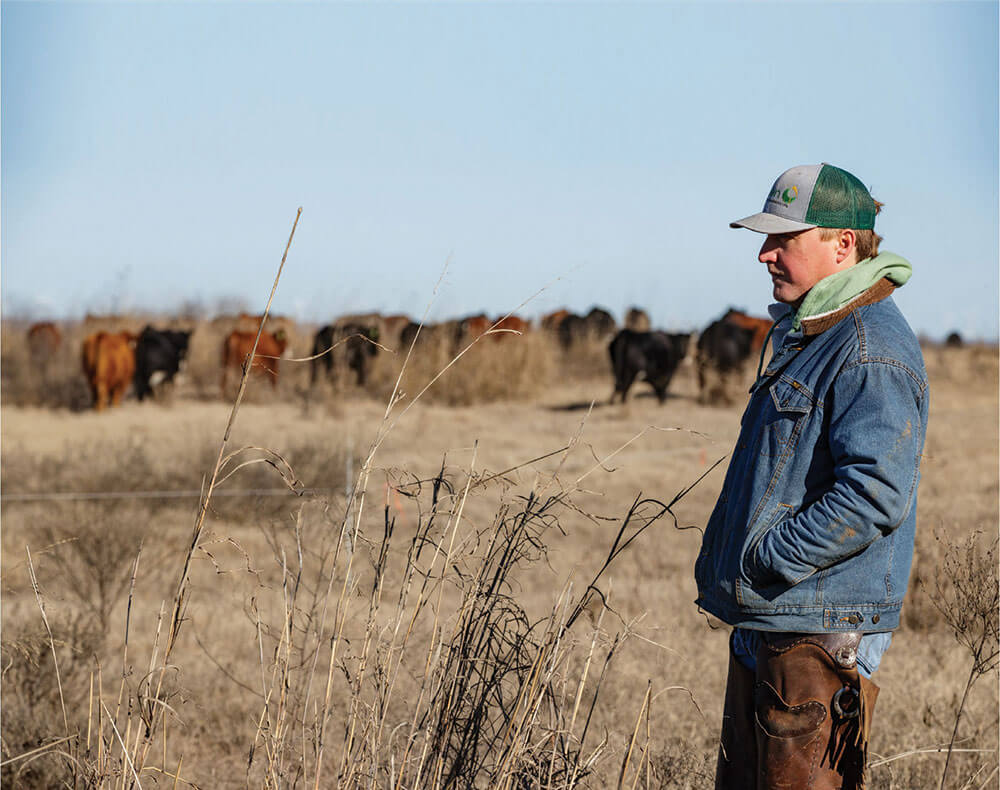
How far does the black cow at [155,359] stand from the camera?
18297 mm

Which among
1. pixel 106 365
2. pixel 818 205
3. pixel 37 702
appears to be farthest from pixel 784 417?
pixel 106 365

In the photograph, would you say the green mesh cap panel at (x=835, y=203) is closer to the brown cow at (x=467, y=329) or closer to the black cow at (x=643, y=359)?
the brown cow at (x=467, y=329)

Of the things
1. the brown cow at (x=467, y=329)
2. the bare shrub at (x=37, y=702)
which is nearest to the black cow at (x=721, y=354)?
the brown cow at (x=467, y=329)

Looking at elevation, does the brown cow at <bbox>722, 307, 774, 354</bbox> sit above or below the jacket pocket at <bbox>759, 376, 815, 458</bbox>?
above

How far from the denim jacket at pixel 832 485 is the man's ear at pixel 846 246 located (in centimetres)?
10

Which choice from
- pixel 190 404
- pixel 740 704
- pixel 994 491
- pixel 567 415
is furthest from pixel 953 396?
pixel 740 704

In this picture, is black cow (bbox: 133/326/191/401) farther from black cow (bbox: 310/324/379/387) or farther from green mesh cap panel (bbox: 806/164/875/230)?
green mesh cap panel (bbox: 806/164/875/230)

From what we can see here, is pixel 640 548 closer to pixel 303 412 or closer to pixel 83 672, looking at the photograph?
pixel 83 672

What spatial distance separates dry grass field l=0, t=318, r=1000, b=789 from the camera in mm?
2273

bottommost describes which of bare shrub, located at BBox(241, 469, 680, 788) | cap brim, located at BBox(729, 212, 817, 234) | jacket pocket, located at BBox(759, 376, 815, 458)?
bare shrub, located at BBox(241, 469, 680, 788)

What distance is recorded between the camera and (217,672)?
5203mm

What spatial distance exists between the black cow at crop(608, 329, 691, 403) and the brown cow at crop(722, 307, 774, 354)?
3.18 metres

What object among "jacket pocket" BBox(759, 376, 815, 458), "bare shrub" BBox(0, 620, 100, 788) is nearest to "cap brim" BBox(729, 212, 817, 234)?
"jacket pocket" BBox(759, 376, 815, 458)

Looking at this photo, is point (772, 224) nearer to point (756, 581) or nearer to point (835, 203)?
point (835, 203)
